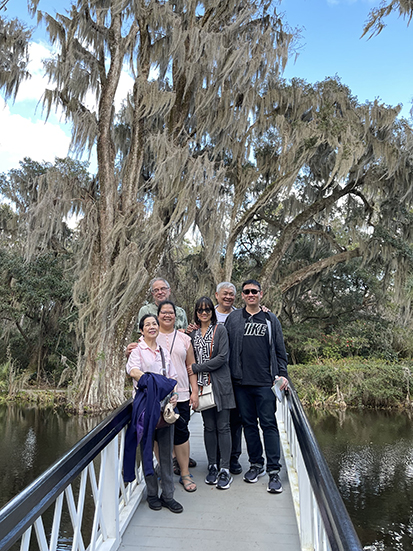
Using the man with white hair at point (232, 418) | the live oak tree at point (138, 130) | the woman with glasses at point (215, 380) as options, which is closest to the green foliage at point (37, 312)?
the live oak tree at point (138, 130)

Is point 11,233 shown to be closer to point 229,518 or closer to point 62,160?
point 62,160

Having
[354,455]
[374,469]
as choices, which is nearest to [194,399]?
[374,469]

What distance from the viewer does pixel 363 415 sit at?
1109 cm

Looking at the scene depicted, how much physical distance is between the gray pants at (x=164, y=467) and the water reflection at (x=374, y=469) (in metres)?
2.92

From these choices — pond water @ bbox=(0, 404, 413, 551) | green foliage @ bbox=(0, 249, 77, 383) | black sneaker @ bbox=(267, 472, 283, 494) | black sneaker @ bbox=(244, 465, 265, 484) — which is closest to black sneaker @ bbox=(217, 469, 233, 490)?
black sneaker @ bbox=(244, 465, 265, 484)

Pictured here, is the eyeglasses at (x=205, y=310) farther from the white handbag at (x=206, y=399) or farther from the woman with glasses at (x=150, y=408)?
the white handbag at (x=206, y=399)

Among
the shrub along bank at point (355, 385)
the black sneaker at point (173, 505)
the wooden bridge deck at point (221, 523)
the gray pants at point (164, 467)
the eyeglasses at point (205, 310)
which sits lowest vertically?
the shrub along bank at point (355, 385)

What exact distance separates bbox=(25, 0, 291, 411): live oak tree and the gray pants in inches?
284

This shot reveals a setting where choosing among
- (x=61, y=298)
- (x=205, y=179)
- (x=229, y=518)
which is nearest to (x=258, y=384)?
(x=229, y=518)

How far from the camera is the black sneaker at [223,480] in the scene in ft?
10.0

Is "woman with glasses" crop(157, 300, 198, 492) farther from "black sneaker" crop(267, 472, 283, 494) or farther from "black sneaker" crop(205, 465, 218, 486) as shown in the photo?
"black sneaker" crop(267, 472, 283, 494)

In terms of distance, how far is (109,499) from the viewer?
239 centimetres

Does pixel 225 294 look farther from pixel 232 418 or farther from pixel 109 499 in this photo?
pixel 109 499

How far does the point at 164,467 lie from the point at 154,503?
0.25 metres
